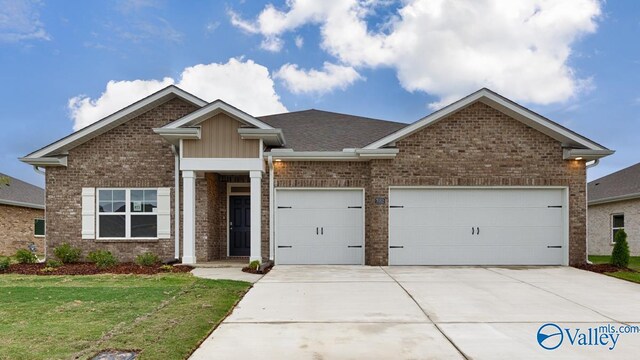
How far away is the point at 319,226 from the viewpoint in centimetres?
1304

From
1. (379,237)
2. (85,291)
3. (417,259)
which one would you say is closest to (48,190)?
(85,291)

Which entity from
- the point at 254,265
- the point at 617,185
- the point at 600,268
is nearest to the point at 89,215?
the point at 254,265

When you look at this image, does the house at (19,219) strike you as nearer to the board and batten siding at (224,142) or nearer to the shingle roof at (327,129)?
the board and batten siding at (224,142)

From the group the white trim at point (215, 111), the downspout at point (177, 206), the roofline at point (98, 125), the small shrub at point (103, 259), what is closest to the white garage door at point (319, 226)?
the white trim at point (215, 111)

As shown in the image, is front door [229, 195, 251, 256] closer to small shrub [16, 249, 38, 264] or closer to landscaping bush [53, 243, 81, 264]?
landscaping bush [53, 243, 81, 264]

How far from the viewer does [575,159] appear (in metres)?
12.7

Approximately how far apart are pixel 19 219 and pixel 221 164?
13698 mm

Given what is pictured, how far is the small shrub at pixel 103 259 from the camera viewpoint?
40.0 ft

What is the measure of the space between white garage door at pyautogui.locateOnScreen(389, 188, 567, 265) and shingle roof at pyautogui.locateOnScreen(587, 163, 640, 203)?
842 cm

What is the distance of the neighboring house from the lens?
18.9 metres

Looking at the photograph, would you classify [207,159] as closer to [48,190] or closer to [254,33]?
[48,190]

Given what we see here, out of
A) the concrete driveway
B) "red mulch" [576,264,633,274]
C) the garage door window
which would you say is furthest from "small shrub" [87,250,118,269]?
the garage door window

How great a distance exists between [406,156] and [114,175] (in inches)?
341

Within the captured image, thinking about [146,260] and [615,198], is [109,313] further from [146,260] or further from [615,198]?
[615,198]
